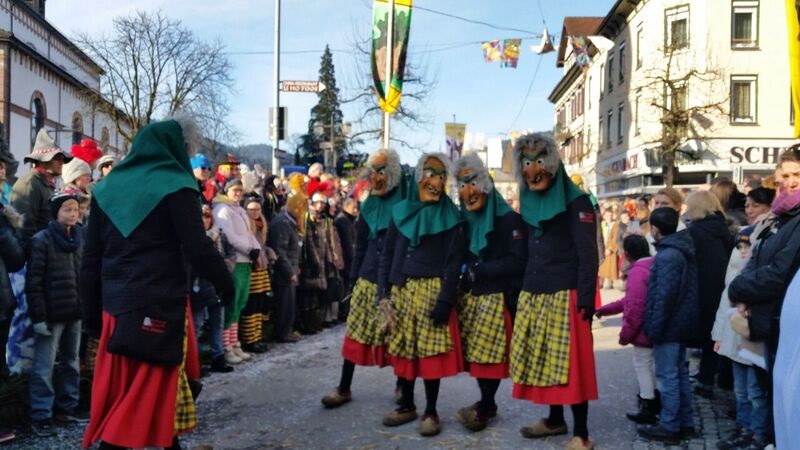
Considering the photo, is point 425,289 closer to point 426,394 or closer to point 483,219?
point 483,219

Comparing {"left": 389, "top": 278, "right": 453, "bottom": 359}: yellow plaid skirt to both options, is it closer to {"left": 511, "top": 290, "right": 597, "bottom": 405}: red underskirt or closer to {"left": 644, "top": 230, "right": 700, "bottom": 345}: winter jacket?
{"left": 511, "top": 290, "right": 597, "bottom": 405}: red underskirt

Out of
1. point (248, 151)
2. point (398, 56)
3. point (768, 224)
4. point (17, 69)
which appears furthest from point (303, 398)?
point (248, 151)

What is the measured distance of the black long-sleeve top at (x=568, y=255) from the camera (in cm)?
509

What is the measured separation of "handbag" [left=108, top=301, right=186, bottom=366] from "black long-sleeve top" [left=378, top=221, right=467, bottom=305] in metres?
2.12

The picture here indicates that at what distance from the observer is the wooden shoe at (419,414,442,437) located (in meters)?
5.53

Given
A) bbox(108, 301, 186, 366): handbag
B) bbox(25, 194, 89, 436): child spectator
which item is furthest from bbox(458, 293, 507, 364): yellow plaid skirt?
bbox(25, 194, 89, 436): child spectator

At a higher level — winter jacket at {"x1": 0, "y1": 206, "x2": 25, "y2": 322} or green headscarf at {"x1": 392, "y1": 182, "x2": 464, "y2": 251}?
green headscarf at {"x1": 392, "y1": 182, "x2": 464, "y2": 251}

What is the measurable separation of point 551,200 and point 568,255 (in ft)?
1.34

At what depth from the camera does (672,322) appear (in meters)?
5.42

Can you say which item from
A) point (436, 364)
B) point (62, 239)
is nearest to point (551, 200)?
point (436, 364)

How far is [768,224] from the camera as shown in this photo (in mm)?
4695

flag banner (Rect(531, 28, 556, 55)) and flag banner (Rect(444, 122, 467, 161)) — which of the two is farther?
flag banner (Rect(531, 28, 556, 55))

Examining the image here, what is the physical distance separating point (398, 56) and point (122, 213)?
34.2 feet

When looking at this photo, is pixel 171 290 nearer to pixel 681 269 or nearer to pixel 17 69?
pixel 681 269
